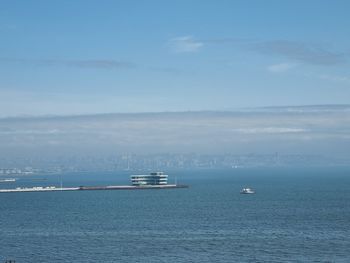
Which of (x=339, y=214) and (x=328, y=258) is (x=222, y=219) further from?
(x=328, y=258)

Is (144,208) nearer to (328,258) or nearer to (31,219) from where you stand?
(31,219)

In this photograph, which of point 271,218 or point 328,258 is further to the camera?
point 271,218

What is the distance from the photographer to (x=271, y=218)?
9525 cm

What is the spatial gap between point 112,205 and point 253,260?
74871 mm

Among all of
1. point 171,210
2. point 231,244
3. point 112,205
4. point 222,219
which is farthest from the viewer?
point 112,205

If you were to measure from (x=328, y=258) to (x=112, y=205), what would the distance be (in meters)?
76.7

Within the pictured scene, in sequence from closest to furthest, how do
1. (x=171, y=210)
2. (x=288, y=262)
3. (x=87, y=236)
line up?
(x=288, y=262), (x=87, y=236), (x=171, y=210)

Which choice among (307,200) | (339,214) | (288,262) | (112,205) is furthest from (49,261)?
(307,200)

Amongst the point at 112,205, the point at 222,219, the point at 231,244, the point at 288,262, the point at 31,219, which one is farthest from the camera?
the point at 112,205

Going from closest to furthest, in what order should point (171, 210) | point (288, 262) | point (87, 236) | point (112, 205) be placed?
point (288, 262)
point (87, 236)
point (171, 210)
point (112, 205)

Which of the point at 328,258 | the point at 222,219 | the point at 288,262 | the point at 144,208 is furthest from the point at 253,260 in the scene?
the point at 144,208

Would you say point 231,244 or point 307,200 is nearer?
point 231,244

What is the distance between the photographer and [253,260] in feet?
196

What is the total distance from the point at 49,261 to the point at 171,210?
177ft
